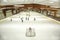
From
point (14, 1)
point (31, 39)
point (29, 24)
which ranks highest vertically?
point (14, 1)

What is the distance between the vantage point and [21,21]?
4.19 ft

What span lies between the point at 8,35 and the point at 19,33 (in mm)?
117

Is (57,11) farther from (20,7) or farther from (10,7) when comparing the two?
(10,7)

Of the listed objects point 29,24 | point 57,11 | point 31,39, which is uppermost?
point 57,11

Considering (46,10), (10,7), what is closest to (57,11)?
(46,10)

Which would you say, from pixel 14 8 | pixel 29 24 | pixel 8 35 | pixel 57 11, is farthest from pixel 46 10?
pixel 8 35

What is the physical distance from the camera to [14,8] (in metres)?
1.29

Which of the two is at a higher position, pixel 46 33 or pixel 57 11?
pixel 57 11

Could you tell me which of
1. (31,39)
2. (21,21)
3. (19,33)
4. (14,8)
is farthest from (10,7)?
(31,39)

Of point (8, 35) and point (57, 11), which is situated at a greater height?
point (57, 11)

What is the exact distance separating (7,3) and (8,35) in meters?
0.34

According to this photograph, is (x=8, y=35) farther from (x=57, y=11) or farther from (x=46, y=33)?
(x=57, y=11)

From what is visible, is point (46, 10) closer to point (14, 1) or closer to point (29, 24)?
point (29, 24)

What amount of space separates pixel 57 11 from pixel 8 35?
0.58 meters
